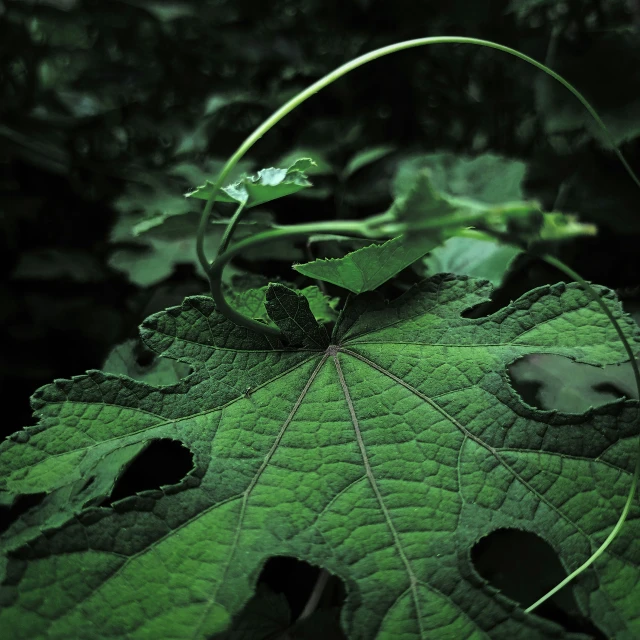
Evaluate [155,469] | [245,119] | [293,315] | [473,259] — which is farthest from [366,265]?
[245,119]

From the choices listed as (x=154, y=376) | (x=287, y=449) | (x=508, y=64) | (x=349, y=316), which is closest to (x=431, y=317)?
(x=349, y=316)

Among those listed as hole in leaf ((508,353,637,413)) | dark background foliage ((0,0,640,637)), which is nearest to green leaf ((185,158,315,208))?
hole in leaf ((508,353,637,413))

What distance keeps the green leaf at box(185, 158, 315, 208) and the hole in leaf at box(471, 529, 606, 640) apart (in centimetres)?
43

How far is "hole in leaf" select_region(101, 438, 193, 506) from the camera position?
77 centimetres

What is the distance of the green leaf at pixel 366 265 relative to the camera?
562 millimetres

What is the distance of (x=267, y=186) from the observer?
511 millimetres

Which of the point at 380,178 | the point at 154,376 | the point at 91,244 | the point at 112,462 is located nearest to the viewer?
the point at 112,462

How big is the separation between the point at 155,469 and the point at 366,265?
15.9 inches

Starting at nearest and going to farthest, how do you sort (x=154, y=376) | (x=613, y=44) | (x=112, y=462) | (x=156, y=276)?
1. (x=112, y=462)
2. (x=154, y=376)
3. (x=156, y=276)
4. (x=613, y=44)

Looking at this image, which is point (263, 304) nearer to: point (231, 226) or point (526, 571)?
point (231, 226)

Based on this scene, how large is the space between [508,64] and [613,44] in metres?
0.25

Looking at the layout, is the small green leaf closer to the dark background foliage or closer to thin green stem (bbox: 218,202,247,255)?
thin green stem (bbox: 218,202,247,255)

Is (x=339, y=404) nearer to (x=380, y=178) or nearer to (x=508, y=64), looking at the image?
(x=380, y=178)

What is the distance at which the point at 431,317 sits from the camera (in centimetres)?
60
